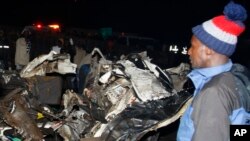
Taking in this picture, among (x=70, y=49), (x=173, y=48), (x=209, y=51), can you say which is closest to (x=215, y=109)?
(x=209, y=51)

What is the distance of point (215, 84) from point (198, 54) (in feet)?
1.21

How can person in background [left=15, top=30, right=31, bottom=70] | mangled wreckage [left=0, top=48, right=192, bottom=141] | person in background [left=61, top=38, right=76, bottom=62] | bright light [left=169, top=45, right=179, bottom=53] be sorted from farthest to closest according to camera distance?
bright light [left=169, top=45, right=179, bottom=53] < person in background [left=61, top=38, right=76, bottom=62] < person in background [left=15, top=30, right=31, bottom=70] < mangled wreckage [left=0, top=48, right=192, bottom=141]

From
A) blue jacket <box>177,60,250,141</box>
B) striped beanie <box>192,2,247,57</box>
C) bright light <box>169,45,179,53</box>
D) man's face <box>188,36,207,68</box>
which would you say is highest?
striped beanie <box>192,2,247,57</box>

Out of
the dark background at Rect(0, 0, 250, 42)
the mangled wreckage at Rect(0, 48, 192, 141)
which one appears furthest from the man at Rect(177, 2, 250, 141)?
the dark background at Rect(0, 0, 250, 42)

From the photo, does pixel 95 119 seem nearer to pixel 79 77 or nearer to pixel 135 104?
pixel 135 104

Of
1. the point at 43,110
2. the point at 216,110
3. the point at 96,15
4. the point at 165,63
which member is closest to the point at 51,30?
the point at 165,63

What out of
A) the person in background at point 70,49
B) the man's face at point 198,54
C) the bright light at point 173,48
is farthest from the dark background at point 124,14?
the man's face at point 198,54

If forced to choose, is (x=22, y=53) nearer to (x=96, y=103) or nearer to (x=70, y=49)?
(x=70, y=49)

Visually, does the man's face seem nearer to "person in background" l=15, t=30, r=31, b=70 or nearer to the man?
the man

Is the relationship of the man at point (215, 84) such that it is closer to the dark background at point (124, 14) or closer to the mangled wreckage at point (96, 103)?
the mangled wreckage at point (96, 103)

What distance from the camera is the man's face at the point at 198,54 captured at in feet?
9.16

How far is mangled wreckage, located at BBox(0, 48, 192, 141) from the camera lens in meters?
5.23

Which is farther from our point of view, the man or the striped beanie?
the striped beanie

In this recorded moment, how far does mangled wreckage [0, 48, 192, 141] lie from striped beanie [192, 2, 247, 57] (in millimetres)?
2283
